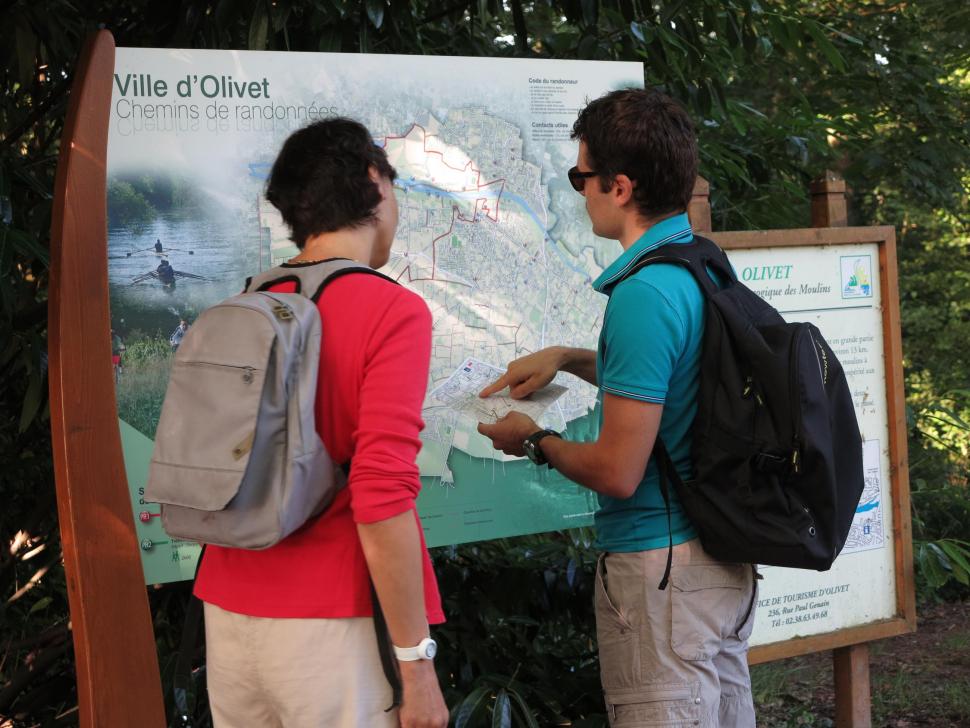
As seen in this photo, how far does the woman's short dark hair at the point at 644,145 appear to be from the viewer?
6.43ft

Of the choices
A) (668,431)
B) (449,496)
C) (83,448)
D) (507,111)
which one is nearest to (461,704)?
(449,496)

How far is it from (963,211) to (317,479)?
27.3 ft

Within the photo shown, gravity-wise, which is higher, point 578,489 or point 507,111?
point 507,111

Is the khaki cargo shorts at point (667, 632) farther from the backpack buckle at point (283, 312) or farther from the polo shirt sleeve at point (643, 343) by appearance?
the backpack buckle at point (283, 312)

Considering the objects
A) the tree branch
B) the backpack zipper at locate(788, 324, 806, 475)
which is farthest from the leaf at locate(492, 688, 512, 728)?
the tree branch

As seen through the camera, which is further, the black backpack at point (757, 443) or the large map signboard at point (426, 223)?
the large map signboard at point (426, 223)

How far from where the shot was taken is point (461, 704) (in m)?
2.89

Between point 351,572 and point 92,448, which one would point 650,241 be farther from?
point 92,448

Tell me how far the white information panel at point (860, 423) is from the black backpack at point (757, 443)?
46.9 inches

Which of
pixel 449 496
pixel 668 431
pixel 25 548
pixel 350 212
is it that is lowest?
pixel 25 548

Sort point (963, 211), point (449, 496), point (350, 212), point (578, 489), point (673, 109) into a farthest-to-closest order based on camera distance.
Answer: point (963, 211) < point (578, 489) < point (449, 496) < point (673, 109) < point (350, 212)

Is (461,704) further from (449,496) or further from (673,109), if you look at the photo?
(673,109)

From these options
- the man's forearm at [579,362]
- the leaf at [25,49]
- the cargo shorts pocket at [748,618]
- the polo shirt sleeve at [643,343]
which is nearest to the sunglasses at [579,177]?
the polo shirt sleeve at [643,343]

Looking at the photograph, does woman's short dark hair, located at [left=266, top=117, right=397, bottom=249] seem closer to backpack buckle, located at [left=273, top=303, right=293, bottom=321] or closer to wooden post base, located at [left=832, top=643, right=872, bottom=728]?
backpack buckle, located at [left=273, top=303, right=293, bottom=321]
